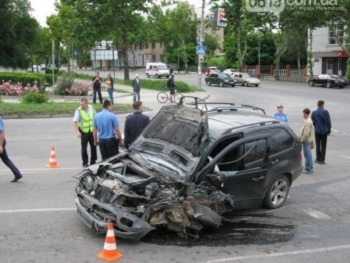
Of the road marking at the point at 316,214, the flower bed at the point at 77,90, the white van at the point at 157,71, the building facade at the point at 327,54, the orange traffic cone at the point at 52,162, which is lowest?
the road marking at the point at 316,214

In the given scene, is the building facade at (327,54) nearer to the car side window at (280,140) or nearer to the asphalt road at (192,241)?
the asphalt road at (192,241)

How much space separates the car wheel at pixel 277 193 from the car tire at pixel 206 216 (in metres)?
1.69

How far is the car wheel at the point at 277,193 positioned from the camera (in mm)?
8352

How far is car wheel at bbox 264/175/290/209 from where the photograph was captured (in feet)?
27.4

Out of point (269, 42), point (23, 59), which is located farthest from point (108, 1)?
point (269, 42)

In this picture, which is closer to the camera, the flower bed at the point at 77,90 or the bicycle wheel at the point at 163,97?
the bicycle wheel at the point at 163,97

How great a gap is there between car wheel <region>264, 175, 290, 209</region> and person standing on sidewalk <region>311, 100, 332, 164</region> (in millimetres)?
4383

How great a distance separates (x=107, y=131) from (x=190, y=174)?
12.0ft

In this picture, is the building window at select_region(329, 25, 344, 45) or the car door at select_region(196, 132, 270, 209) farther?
the building window at select_region(329, 25, 344, 45)

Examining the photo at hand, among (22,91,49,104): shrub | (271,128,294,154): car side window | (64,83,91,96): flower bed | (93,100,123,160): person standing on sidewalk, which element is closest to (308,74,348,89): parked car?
(64,83,91,96): flower bed

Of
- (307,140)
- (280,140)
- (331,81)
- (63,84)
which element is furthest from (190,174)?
A: (331,81)

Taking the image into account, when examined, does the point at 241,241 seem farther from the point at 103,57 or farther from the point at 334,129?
the point at 103,57

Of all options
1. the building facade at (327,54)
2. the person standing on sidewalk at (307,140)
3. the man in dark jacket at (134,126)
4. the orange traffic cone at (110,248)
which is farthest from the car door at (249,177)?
the building facade at (327,54)

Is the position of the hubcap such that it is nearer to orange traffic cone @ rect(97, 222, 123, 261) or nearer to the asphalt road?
the asphalt road
